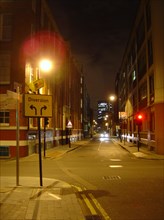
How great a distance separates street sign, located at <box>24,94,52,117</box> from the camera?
455 inches

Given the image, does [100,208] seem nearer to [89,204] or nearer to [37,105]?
[89,204]

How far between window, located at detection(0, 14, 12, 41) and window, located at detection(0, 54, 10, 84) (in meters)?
1.60

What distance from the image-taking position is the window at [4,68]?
2714 centimetres

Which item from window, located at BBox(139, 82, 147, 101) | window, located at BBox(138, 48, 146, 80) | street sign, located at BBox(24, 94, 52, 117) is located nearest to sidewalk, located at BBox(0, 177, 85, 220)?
street sign, located at BBox(24, 94, 52, 117)

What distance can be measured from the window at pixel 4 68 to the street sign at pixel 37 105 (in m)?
15.9

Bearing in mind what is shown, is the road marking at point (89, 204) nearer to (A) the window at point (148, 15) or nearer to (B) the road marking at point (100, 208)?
(B) the road marking at point (100, 208)

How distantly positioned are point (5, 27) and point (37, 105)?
59.7ft

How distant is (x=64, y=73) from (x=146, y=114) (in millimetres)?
18884

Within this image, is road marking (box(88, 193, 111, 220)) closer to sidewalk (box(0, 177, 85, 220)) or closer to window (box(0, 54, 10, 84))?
sidewalk (box(0, 177, 85, 220))

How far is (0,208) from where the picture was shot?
27.9ft

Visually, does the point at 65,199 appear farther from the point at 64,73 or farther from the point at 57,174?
the point at 64,73

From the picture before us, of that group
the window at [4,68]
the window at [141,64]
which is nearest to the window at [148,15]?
the window at [141,64]

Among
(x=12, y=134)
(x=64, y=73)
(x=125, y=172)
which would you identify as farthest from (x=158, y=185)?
(x=64, y=73)

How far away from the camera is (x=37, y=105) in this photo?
11.7 metres
